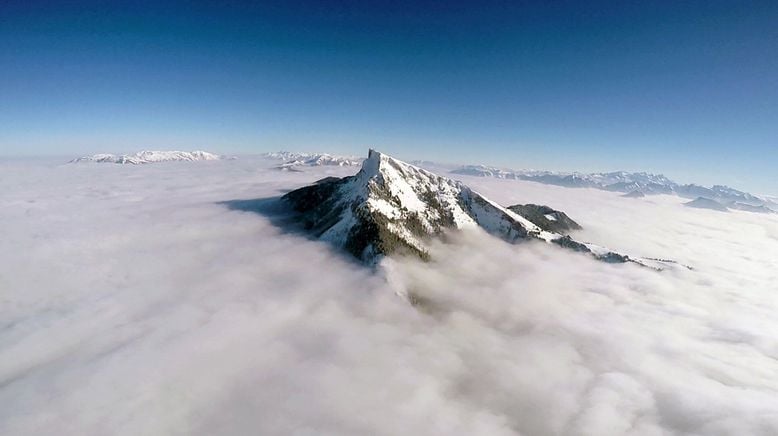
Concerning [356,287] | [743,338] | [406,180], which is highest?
[406,180]

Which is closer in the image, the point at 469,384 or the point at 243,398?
the point at 243,398

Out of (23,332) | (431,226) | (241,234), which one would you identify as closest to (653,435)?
(431,226)

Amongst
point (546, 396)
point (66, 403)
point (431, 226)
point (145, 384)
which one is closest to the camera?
point (66, 403)

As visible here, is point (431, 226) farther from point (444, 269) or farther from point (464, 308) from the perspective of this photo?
point (464, 308)

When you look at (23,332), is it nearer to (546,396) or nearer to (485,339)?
(485,339)

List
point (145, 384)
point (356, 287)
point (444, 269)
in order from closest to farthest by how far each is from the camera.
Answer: point (145, 384)
point (356, 287)
point (444, 269)

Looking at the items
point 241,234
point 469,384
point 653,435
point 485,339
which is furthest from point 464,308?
point 241,234

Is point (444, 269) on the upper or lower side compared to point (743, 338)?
upper
